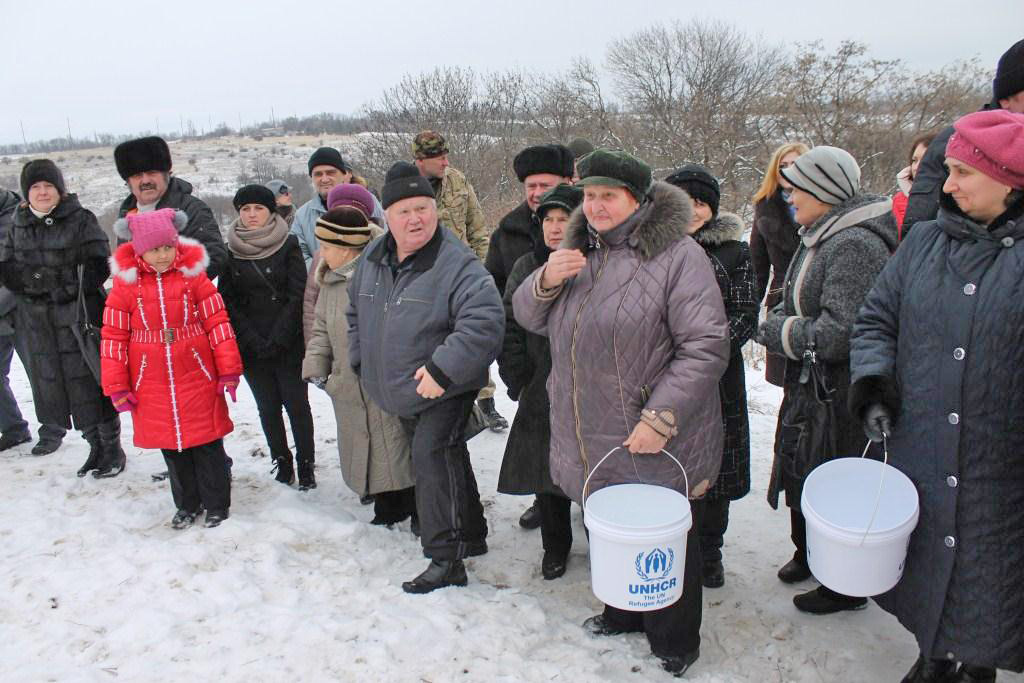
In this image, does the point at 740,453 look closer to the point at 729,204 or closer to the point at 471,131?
the point at 729,204

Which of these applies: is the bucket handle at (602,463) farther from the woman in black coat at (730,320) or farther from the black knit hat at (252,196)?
the black knit hat at (252,196)

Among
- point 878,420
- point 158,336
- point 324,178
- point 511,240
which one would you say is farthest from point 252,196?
point 878,420

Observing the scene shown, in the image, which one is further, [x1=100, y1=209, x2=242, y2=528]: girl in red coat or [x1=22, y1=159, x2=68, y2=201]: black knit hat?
[x1=22, y1=159, x2=68, y2=201]: black knit hat

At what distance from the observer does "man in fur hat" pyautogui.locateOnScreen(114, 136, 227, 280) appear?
4.36 meters

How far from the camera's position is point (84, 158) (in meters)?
87.6

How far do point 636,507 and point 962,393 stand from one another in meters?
1.17

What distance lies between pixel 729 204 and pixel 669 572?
2390 cm

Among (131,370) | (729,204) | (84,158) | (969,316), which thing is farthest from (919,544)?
(84,158)

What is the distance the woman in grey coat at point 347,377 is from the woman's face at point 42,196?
194 cm

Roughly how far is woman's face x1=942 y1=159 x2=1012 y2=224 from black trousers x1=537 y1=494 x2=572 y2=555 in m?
2.26

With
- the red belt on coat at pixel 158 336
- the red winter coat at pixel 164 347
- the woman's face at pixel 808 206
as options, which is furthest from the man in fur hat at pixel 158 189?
the woman's face at pixel 808 206

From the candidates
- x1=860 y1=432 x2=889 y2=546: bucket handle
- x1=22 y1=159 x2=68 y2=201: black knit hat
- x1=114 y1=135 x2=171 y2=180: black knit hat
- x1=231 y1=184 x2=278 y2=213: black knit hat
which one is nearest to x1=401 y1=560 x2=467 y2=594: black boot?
x1=860 y1=432 x2=889 y2=546: bucket handle

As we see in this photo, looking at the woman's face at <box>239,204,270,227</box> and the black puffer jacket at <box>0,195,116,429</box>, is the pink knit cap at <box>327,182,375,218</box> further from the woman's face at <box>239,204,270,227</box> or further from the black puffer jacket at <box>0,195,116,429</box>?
the black puffer jacket at <box>0,195,116,429</box>

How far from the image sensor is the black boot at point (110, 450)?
4734 millimetres
